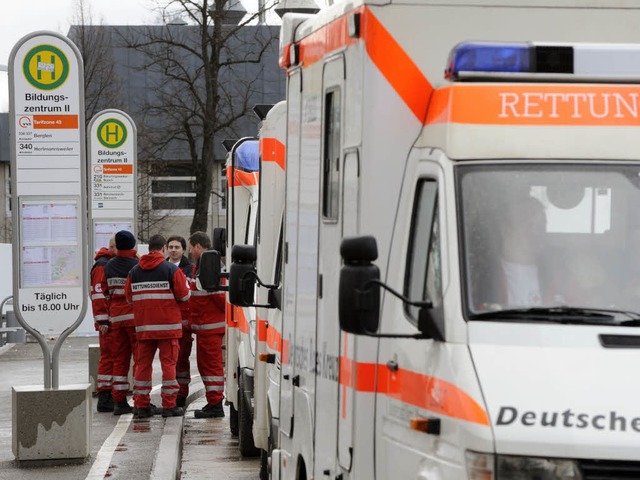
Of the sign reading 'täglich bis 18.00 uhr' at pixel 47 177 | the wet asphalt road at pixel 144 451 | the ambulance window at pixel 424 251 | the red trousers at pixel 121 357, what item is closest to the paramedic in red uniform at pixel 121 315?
the red trousers at pixel 121 357

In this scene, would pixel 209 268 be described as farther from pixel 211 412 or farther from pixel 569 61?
pixel 211 412

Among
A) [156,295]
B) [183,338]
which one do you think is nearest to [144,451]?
[156,295]

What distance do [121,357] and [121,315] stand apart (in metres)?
0.46

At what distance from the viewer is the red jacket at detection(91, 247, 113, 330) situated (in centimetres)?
1573

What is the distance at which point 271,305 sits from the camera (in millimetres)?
9453

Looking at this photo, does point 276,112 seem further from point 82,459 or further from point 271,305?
point 82,459

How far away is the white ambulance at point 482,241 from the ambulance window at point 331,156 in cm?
2

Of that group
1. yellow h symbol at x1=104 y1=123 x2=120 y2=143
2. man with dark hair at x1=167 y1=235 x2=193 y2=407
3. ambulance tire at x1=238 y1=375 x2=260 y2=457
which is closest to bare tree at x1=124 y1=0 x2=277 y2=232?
yellow h symbol at x1=104 y1=123 x2=120 y2=143

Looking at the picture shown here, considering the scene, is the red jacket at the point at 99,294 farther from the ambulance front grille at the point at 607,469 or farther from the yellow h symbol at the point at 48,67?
the ambulance front grille at the point at 607,469

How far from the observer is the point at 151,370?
47.3ft

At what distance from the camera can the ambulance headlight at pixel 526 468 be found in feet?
16.6

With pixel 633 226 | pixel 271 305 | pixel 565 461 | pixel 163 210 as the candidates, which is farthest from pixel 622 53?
pixel 163 210

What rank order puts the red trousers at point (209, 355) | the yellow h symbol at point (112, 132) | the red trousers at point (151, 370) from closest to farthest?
1. the red trousers at point (151, 370)
2. the red trousers at point (209, 355)
3. the yellow h symbol at point (112, 132)

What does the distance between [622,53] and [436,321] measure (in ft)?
4.83
